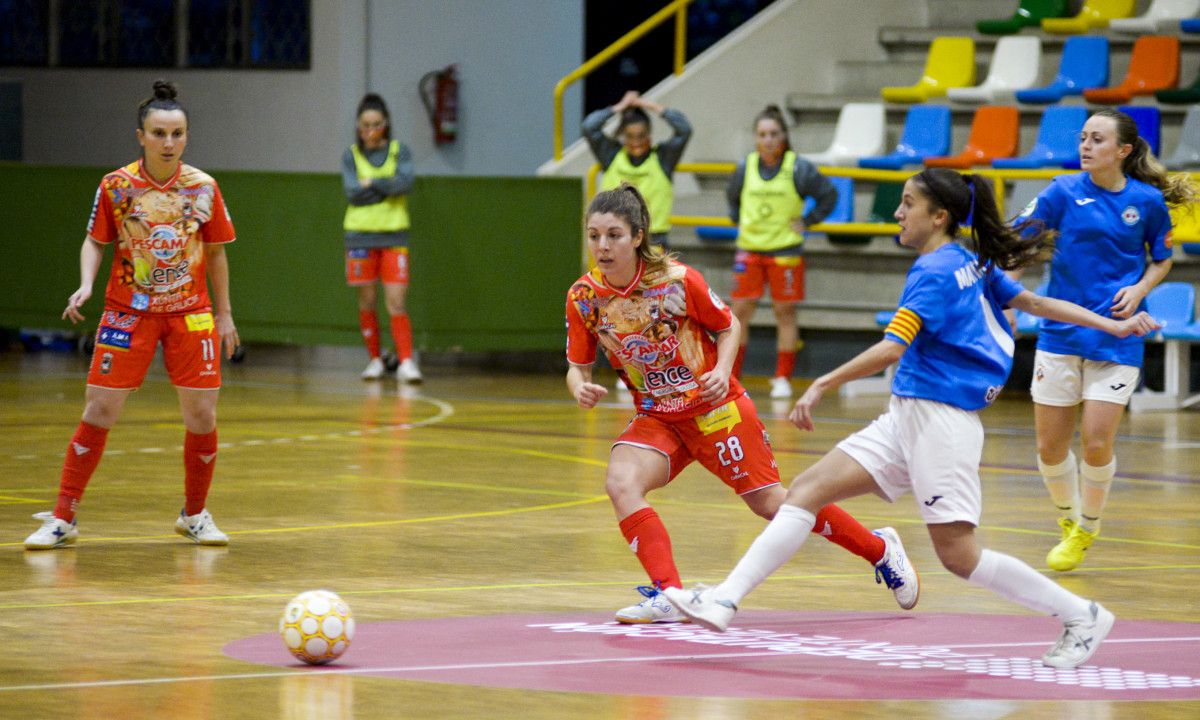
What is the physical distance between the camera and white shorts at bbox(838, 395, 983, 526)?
608 cm

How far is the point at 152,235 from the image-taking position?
8445 millimetres

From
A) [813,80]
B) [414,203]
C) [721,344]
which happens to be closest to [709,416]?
[721,344]

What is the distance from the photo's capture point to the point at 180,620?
6918 mm

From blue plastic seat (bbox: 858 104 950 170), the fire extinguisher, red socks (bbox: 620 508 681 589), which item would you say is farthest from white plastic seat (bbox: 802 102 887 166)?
red socks (bbox: 620 508 681 589)

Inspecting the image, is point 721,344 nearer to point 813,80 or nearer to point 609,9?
point 813,80

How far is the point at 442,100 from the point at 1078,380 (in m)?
13.1

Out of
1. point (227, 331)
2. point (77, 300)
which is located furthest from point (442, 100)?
point (77, 300)

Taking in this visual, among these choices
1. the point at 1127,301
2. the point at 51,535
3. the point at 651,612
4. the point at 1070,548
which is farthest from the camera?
the point at 51,535

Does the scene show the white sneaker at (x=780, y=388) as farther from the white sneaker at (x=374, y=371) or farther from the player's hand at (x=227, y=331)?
the player's hand at (x=227, y=331)

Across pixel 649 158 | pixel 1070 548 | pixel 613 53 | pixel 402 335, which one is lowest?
pixel 402 335

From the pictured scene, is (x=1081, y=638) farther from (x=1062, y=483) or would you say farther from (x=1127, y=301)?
(x=1062, y=483)

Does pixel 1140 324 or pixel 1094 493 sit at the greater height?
pixel 1140 324

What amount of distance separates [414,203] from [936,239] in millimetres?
12420

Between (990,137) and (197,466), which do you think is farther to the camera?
(990,137)
